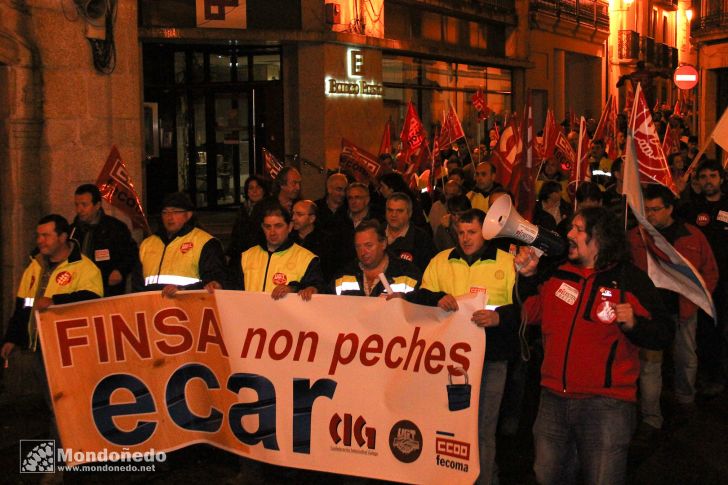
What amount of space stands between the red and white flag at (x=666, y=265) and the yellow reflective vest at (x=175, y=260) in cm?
290

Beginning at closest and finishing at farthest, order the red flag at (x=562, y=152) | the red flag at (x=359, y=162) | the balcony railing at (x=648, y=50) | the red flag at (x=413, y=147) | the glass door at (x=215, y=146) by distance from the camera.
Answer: the red flag at (x=359, y=162) → the red flag at (x=413, y=147) → the red flag at (x=562, y=152) → the glass door at (x=215, y=146) → the balcony railing at (x=648, y=50)

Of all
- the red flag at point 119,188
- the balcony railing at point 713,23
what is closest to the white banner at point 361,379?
the red flag at point 119,188

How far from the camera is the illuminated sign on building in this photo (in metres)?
19.6

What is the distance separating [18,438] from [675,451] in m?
4.74

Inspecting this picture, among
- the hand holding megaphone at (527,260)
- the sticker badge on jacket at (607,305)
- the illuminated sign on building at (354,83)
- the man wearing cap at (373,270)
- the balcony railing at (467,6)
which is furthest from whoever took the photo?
the balcony railing at (467,6)

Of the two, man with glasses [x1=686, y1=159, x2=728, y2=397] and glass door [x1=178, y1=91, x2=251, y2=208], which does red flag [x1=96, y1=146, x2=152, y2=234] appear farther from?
glass door [x1=178, y1=91, x2=251, y2=208]

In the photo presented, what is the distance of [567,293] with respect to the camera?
A: 4.94 m

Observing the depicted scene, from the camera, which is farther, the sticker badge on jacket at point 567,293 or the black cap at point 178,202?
the black cap at point 178,202

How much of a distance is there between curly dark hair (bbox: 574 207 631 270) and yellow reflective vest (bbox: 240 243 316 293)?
213 centimetres

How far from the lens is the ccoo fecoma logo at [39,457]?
6.48 meters

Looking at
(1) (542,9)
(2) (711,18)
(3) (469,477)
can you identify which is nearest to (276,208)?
(3) (469,477)

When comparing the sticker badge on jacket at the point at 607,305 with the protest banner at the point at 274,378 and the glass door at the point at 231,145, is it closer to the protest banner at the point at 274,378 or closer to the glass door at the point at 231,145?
the protest banner at the point at 274,378

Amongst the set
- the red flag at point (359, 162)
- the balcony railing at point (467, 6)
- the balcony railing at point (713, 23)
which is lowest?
the red flag at point (359, 162)

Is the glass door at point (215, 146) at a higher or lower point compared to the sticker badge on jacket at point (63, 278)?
higher
